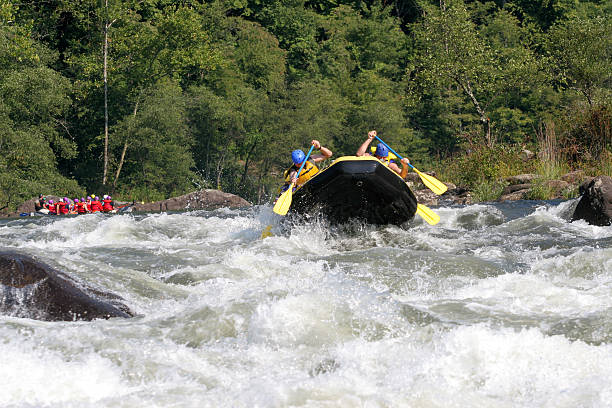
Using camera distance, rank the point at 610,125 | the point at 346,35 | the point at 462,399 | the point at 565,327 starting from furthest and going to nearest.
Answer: the point at 346,35
the point at 610,125
the point at 565,327
the point at 462,399

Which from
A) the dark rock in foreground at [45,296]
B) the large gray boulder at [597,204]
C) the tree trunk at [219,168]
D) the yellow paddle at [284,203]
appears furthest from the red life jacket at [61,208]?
the dark rock in foreground at [45,296]

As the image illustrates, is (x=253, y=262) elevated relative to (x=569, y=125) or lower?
lower

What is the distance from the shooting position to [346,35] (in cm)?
3794

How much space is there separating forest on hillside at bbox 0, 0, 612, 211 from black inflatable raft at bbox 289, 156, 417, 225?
1019cm

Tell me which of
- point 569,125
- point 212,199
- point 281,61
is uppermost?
point 281,61

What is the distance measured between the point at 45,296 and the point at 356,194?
427 centimetres

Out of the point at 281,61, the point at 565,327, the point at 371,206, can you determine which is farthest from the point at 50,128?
the point at 565,327

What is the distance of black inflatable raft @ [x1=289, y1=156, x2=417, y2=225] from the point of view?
7934 mm

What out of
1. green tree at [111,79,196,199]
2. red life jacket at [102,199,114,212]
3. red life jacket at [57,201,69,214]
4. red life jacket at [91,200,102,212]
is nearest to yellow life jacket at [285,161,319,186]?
red life jacket at [57,201,69,214]

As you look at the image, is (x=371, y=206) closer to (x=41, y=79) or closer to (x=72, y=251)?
(x=72, y=251)

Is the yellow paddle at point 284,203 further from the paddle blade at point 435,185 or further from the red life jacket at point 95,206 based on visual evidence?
the red life jacket at point 95,206

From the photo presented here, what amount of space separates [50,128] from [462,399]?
23.5m

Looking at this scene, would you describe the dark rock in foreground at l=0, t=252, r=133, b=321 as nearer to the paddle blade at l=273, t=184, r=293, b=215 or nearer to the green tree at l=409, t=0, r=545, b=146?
the paddle blade at l=273, t=184, r=293, b=215

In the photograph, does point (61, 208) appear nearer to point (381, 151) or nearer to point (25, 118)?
point (25, 118)
